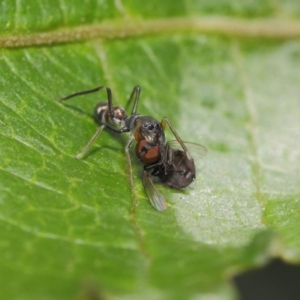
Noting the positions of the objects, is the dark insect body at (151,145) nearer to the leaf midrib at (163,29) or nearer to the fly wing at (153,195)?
the fly wing at (153,195)

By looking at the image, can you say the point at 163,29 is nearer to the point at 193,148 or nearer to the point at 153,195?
the point at 193,148

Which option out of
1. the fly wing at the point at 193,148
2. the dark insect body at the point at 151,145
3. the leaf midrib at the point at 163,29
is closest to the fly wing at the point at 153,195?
the dark insect body at the point at 151,145

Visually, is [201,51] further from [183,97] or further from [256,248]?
[256,248]

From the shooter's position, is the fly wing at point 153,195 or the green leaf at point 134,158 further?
the fly wing at point 153,195

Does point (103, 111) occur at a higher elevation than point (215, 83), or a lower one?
lower

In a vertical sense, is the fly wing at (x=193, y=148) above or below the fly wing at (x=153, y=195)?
above

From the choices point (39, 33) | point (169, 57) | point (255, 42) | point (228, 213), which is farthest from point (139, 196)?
point (255, 42)

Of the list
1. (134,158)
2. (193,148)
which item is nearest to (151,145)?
(134,158)
